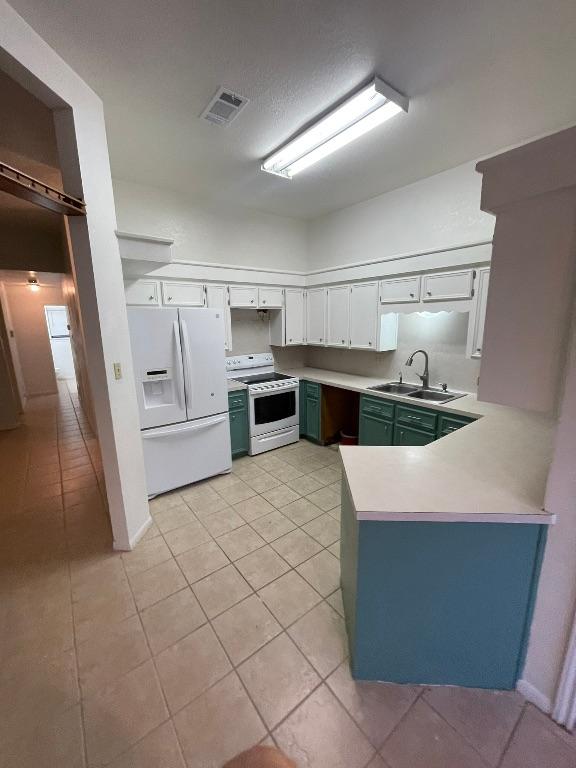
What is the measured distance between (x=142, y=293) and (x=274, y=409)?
1.89 metres

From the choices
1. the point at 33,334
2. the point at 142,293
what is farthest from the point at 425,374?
the point at 33,334

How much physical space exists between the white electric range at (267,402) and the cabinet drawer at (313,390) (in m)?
0.13

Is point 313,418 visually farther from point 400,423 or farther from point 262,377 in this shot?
point 400,423

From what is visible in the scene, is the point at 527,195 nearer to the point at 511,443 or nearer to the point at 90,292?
the point at 511,443

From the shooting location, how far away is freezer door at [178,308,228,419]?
109 inches

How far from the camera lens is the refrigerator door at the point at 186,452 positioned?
8.92ft

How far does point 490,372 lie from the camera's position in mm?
1184

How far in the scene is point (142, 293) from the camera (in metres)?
3.04

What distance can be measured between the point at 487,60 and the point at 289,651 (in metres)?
3.23

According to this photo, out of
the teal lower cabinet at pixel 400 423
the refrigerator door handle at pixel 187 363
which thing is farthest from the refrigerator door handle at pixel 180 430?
the teal lower cabinet at pixel 400 423

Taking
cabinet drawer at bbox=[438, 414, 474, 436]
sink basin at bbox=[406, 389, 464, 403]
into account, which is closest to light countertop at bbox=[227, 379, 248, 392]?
sink basin at bbox=[406, 389, 464, 403]

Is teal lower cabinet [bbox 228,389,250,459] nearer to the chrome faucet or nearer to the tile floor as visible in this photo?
the tile floor

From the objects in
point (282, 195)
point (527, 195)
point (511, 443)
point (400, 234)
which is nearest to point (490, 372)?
point (527, 195)

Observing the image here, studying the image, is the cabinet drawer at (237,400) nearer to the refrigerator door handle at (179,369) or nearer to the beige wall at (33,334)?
the refrigerator door handle at (179,369)
